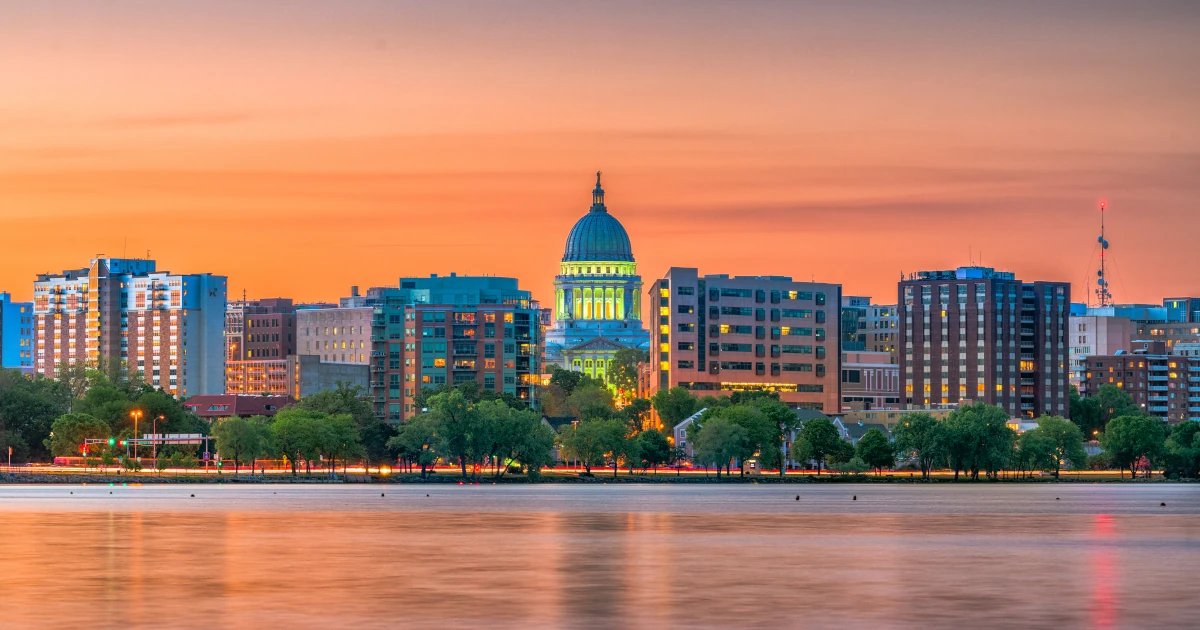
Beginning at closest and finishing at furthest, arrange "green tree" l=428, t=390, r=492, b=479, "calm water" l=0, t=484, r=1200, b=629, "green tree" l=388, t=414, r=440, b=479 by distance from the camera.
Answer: "calm water" l=0, t=484, r=1200, b=629 → "green tree" l=428, t=390, r=492, b=479 → "green tree" l=388, t=414, r=440, b=479

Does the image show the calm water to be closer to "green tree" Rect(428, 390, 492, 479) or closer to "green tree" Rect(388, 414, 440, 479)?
"green tree" Rect(428, 390, 492, 479)

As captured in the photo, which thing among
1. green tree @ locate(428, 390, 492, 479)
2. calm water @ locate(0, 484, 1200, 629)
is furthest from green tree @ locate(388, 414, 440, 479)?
→ calm water @ locate(0, 484, 1200, 629)

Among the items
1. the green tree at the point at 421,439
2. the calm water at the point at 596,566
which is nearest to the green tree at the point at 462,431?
the green tree at the point at 421,439

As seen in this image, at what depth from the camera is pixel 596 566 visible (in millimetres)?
68625

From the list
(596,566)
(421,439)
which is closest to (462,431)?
(421,439)

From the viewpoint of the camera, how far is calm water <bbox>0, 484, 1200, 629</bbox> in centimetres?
5150

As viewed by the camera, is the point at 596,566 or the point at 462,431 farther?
the point at 462,431

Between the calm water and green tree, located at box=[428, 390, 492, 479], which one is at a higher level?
green tree, located at box=[428, 390, 492, 479]

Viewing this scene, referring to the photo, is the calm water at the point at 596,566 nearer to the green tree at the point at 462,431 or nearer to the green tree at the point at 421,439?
the green tree at the point at 462,431

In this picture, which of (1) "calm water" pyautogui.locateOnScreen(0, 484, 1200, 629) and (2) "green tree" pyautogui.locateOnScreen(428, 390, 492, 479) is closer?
(1) "calm water" pyautogui.locateOnScreen(0, 484, 1200, 629)

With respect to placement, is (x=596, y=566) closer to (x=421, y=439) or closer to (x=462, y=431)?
(x=462, y=431)

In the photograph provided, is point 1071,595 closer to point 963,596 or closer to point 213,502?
point 963,596

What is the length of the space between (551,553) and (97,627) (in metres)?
28.9

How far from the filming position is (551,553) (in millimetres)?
75375
